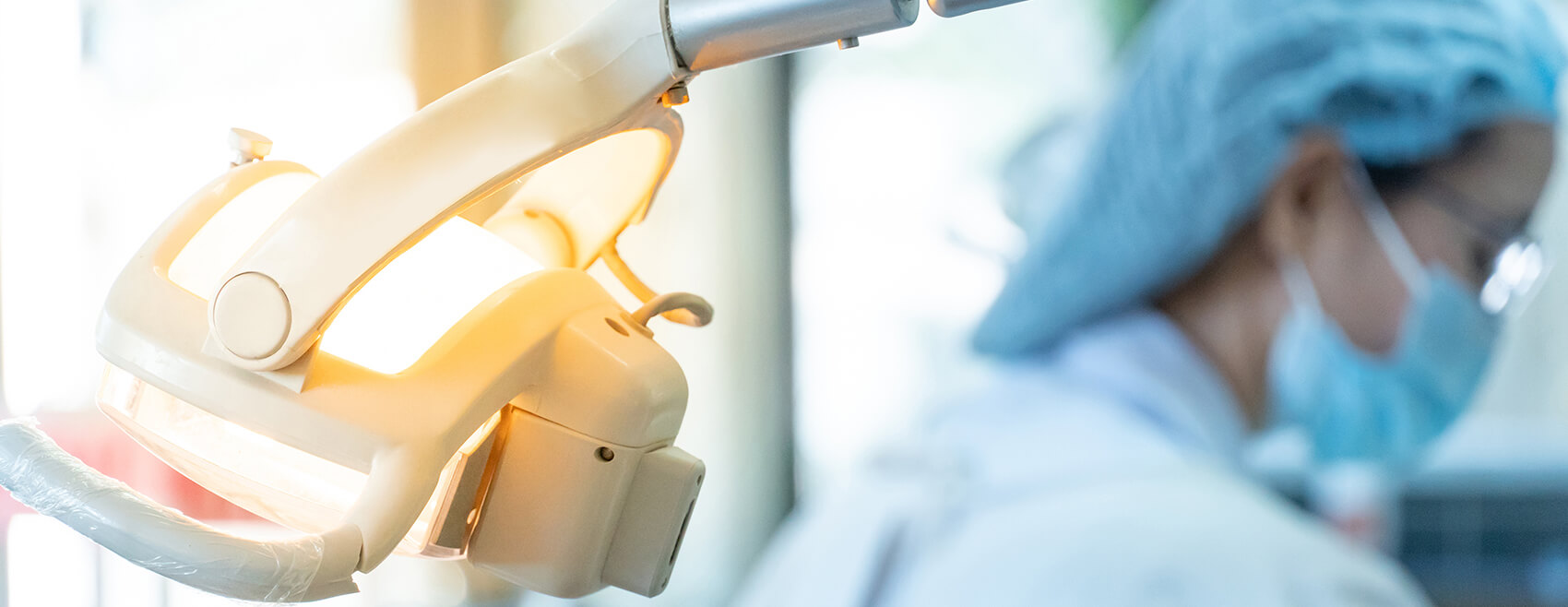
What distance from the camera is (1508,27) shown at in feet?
3.85

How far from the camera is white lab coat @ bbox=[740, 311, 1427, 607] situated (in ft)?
3.70

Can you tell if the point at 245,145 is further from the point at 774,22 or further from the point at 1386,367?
the point at 1386,367

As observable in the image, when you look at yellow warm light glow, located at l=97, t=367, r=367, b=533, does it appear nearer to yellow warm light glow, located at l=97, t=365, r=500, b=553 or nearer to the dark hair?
yellow warm light glow, located at l=97, t=365, r=500, b=553

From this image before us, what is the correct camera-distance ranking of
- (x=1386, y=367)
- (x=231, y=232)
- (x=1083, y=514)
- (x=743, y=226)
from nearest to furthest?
(x=231, y=232) < (x=1083, y=514) < (x=1386, y=367) < (x=743, y=226)

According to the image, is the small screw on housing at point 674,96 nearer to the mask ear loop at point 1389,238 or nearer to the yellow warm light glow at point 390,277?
the yellow warm light glow at point 390,277

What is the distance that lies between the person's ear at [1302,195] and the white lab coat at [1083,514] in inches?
6.4

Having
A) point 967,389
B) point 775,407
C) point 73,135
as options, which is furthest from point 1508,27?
point 73,135

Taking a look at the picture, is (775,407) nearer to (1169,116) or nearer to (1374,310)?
(1169,116)

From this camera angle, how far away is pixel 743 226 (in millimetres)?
1438

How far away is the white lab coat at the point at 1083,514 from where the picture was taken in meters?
1.13

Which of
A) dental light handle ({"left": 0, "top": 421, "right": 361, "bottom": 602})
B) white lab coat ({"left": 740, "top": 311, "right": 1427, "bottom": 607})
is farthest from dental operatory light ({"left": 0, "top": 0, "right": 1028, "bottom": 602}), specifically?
white lab coat ({"left": 740, "top": 311, "right": 1427, "bottom": 607})

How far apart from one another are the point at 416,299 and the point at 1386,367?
1.20 metres

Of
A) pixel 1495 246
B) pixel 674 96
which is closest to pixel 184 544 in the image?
pixel 674 96

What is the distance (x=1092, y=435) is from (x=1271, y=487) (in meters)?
0.35
